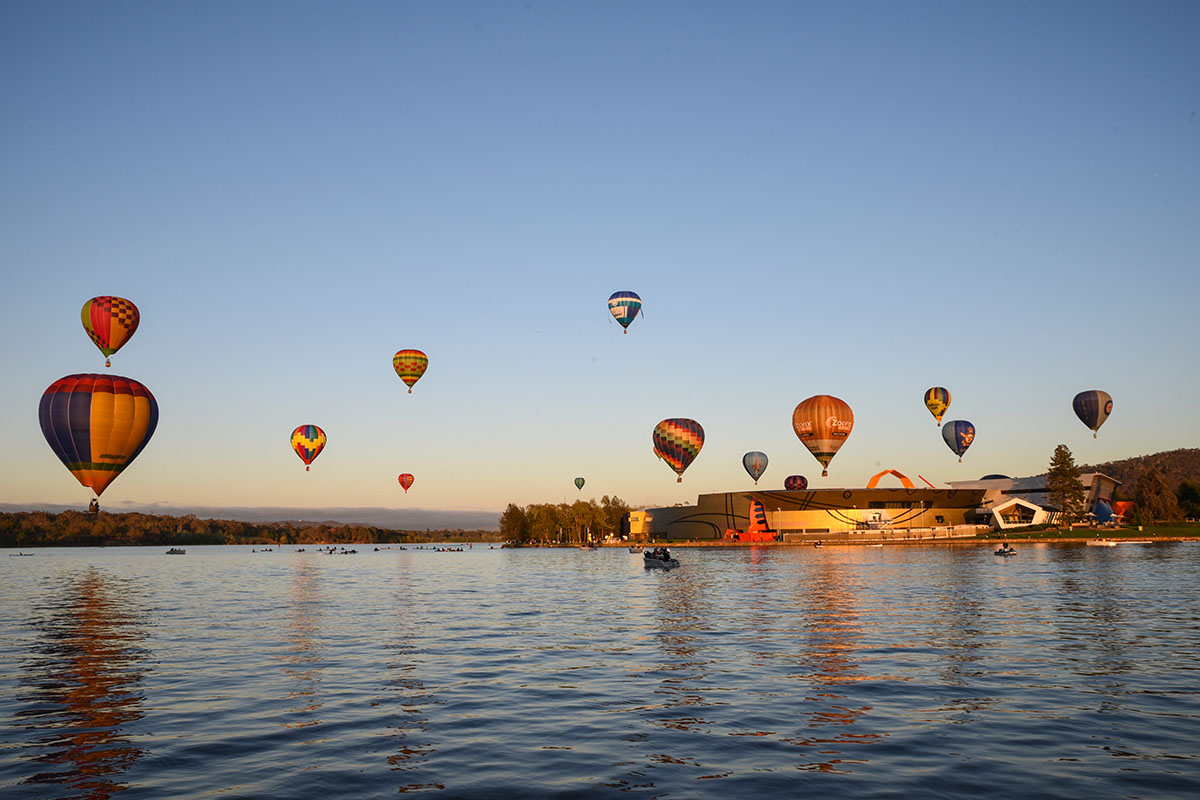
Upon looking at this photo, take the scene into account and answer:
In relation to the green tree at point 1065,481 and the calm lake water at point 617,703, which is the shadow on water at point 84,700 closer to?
the calm lake water at point 617,703

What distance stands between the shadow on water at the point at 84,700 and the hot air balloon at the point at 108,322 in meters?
36.6

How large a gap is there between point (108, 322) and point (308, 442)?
45.6m

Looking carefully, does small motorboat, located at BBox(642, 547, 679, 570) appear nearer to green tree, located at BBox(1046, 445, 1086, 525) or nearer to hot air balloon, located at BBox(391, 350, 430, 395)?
hot air balloon, located at BBox(391, 350, 430, 395)

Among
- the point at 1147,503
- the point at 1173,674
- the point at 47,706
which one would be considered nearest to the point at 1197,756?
the point at 1173,674

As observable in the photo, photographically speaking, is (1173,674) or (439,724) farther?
(1173,674)

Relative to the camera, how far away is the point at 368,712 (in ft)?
67.5

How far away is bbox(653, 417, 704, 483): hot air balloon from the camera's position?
136875mm

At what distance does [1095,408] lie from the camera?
14750 cm

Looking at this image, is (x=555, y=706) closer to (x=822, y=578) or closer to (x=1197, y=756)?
(x=1197, y=756)

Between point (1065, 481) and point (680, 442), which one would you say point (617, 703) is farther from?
point (1065, 481)

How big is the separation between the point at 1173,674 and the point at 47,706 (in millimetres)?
29933

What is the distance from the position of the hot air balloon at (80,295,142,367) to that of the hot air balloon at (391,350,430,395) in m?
31.0

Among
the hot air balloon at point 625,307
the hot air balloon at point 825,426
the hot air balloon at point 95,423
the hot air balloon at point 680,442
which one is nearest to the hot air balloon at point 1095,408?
the hot air balloon at point 825,426

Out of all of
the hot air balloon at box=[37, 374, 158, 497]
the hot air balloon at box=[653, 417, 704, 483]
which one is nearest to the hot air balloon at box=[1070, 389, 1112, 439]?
the hot air balloon at box=[653, 417, 704, 483]
